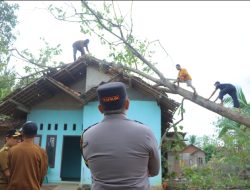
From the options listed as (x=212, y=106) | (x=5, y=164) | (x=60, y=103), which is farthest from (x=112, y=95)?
(x=60, y=103)

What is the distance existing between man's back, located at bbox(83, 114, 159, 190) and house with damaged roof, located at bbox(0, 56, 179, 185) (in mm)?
9763

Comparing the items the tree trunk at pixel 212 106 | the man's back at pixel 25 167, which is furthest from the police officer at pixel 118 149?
the tree trunk at pixel 212 106

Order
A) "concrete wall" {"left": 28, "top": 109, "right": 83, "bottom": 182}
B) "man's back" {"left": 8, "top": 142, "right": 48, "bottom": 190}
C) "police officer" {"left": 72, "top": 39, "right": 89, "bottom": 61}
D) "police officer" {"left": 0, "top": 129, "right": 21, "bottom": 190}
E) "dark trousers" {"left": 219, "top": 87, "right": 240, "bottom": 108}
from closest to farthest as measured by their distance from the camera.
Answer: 1. "man's back" {"left": 8, "top": 142, "right": 48, "bottom": 190}
2. "police officer" {"left": 0, "top": 129, "right": 21, "bottom": 190}
3. "dark trousers" {"left": 219, "top": 87, "right": 240, "bottom": 108}
4. "concrete wall" {"left": 28, "top": 109, "right": 83, "bottom": 182}
5. "police officer" {"left": 72, "top": 39, "right": 89, "bottom": 61}

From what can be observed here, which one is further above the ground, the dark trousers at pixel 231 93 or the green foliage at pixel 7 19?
the green foliage at pixel 7 19

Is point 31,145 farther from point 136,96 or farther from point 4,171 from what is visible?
point 136,96

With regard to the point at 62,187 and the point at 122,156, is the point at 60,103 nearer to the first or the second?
the point at 62,187

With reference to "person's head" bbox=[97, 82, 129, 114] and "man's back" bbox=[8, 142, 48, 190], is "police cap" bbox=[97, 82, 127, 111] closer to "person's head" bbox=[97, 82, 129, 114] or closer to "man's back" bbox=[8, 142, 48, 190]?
"person's head" bbox=[97, 82, 129, 114]

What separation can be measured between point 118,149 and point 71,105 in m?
12.3

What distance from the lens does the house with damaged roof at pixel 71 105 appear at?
12789 mm

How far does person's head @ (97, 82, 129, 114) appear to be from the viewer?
2109 mm

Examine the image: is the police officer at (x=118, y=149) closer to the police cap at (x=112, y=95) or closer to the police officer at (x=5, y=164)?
the police cap at (x=112, y=95)

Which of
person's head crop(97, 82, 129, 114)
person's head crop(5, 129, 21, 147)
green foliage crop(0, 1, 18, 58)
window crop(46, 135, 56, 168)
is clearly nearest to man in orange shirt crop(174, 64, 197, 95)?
person's head crop(5, 129, 21, 147)

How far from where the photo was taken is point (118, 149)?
204 centimetres

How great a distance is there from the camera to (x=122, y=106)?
217cm
